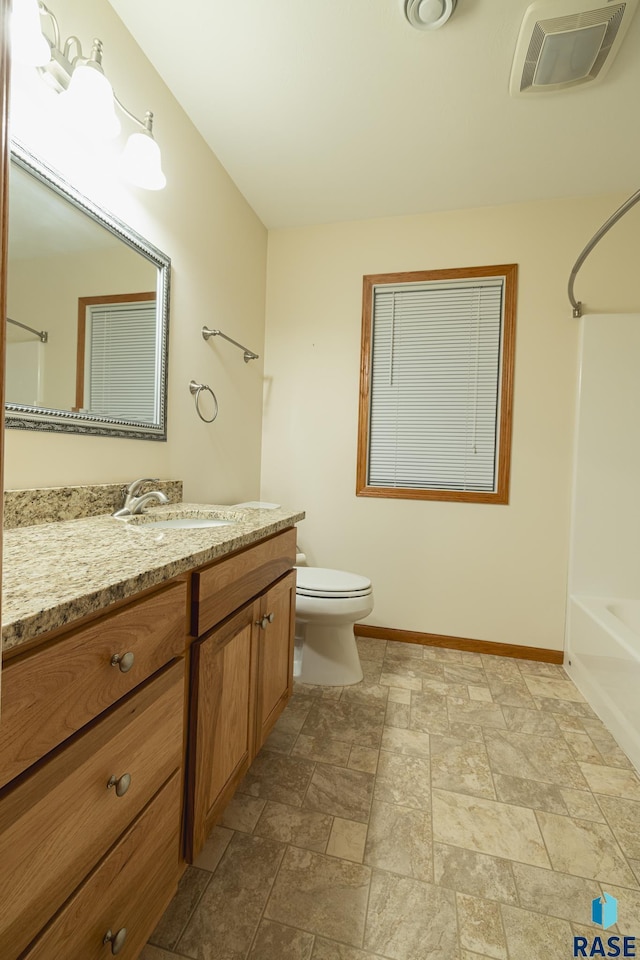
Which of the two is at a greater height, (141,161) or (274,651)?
(141,161)

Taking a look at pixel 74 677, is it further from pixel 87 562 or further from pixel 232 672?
pixel 232 672

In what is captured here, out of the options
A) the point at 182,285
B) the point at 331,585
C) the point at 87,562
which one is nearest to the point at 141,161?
the point at 182,285

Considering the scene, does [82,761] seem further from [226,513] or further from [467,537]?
[467,537]

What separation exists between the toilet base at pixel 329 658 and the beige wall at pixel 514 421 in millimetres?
550

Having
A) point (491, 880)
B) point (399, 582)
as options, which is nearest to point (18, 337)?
point (491, 880)

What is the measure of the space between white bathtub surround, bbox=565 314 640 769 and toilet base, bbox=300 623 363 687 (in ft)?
3.69

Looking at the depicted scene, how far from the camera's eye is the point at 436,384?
2.37m

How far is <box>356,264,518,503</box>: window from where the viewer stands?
2279mm

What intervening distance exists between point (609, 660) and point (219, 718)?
1.59m

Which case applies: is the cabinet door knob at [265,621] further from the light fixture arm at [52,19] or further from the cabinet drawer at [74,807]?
the light fixture arm at [52,19]

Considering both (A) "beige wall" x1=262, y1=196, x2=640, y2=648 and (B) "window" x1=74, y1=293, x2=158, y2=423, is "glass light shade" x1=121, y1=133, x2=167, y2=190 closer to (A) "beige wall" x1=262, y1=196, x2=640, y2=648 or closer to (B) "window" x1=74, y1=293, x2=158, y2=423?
(B) "window" x1=74, y1=293, x2=158, y2=423

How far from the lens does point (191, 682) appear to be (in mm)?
857

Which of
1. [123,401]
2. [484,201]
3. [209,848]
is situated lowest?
[209,848]

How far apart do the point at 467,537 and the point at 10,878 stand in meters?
2.21
